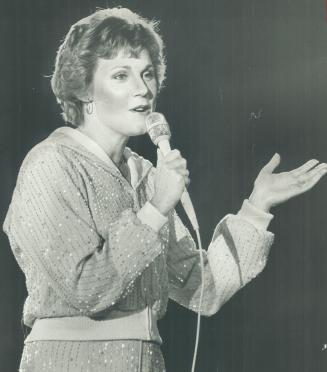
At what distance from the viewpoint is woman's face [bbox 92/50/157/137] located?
Result: 4.17 feet

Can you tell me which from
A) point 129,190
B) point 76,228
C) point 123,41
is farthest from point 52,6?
point 76,228

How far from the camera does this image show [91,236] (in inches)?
43.7

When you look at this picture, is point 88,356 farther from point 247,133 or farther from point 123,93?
point 247,133

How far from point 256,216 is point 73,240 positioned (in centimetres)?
39

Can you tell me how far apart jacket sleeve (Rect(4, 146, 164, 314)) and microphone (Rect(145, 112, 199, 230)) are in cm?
9

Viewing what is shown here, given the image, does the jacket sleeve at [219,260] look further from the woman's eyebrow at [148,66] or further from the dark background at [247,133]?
the woman's eyebrow at [148,66]

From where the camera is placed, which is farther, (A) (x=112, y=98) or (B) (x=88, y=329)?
(A) (x=112, y=98)

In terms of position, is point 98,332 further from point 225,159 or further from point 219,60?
point 219,60

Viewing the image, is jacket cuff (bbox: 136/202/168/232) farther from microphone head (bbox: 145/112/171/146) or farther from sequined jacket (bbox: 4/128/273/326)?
microphone head (bbox: 145/112/171/146)

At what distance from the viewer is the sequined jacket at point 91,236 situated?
3.53 ft

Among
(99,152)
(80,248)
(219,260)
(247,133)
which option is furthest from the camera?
(247,133)

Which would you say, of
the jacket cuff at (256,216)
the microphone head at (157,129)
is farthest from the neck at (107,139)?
the jacket cuff at (256,216)

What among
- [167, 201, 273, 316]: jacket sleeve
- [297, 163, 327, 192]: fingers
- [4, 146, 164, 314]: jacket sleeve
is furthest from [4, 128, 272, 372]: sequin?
[297, 163, 327, 192]: fingers

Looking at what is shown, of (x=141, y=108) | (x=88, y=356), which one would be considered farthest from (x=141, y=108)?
(x=88, y=356)
